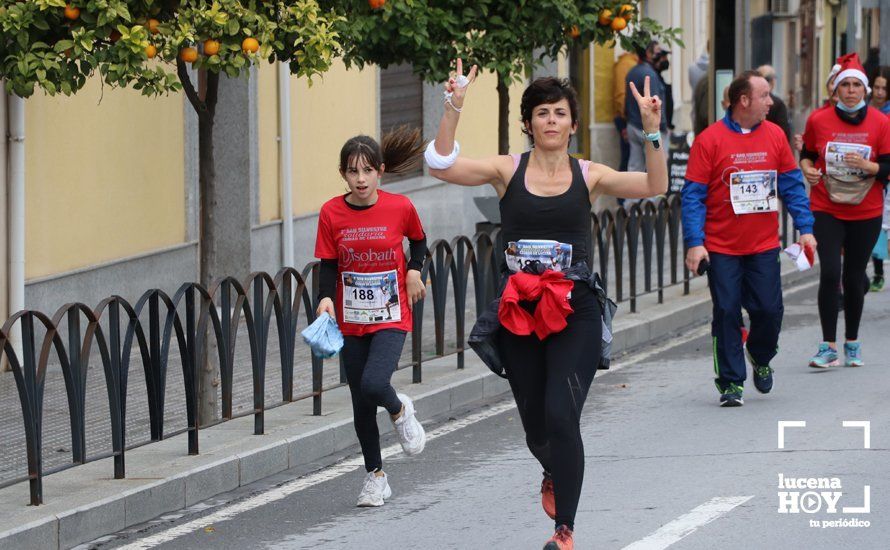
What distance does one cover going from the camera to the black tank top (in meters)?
6.82

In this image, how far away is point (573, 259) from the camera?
6.88 metres

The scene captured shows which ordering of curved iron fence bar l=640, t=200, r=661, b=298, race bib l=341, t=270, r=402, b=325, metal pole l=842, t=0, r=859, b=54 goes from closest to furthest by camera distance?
race bib l=341, t=270, r=402, b=325 < curved iron fence bar l=640, t=200, r=661, b=298 < metal pole l=842, t=0, r=859, b=54

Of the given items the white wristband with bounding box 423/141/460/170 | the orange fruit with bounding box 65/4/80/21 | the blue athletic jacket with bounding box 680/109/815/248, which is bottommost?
the blue athletic jacket with bounding box 680/109/815/248

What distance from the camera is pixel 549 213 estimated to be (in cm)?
682

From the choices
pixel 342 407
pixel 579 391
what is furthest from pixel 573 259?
pixel 342 407

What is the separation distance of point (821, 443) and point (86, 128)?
20.5ft

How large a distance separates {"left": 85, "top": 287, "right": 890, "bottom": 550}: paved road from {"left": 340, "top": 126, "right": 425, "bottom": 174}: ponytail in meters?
1.48

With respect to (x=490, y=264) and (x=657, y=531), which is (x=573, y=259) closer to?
(x=657, y=531)

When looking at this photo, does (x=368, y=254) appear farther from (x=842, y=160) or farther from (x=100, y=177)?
(x=100, y=177)

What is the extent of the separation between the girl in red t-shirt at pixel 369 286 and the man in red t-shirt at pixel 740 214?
7.73ft

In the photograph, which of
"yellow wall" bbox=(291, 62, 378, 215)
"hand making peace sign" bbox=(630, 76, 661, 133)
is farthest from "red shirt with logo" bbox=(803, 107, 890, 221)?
"yellow wall" bbox=(291, 62, 378, 215)

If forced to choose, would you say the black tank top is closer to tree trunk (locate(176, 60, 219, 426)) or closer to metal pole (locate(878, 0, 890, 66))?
tree trunk (locate(176, 60, 219, 426))

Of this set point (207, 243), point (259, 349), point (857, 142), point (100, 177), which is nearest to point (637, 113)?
point (100, 177)

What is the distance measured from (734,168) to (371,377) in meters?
2.96
